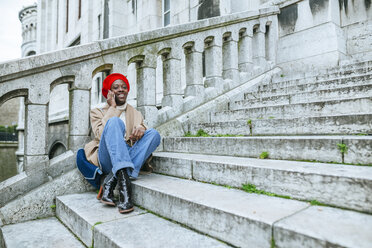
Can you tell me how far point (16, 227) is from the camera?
2350 mm

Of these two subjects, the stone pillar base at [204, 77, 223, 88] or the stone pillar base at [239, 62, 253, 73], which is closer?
the stone pillar base at [204, 77, 223, 88]

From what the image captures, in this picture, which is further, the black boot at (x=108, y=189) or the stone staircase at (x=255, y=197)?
the black boot at (x=108, y=189)

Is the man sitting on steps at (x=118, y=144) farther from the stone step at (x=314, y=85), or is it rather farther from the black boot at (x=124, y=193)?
the stone step at (x=314, y=85)

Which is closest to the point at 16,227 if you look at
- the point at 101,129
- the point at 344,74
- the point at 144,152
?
the point at 101,129

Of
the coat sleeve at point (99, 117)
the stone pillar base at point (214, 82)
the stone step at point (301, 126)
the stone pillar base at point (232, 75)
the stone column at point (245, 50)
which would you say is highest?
the stone column at point (245, 50)

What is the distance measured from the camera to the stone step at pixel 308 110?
104 inches

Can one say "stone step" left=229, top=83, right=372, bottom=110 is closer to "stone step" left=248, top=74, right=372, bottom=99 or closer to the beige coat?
"stone step" left=248, top=74, right=372, bottom=99

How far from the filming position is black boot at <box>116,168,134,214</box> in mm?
2084

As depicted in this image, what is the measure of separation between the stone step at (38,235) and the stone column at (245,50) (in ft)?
13.6

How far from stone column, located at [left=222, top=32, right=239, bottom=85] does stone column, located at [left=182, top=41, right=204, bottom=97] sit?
0.82 meters

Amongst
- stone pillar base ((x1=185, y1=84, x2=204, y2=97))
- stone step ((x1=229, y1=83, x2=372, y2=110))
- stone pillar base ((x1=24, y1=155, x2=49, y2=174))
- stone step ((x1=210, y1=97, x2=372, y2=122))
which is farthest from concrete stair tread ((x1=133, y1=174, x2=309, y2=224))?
stone pillar base ((x1=185, y1=84, x2=204, y2=97))

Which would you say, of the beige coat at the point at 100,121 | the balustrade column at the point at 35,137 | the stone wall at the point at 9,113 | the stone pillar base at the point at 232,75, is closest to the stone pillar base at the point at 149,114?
the beige coat at the point at 100,121

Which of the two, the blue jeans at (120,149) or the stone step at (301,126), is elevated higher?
the stone step at (301,126)

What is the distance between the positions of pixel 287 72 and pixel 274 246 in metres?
4.96
